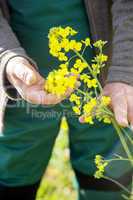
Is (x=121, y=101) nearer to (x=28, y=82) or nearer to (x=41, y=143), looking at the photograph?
(x=28, y=82)

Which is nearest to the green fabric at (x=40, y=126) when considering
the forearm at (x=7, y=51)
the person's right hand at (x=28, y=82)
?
the forearm at (x=7, y=51)

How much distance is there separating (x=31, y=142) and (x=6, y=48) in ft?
1.27

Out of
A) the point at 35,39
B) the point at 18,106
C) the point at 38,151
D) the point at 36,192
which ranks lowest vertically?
the point at 36,192

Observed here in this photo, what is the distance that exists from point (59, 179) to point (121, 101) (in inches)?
43.8

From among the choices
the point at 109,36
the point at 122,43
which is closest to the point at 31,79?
the point at 122,43

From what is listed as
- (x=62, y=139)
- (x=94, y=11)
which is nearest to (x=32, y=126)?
(x=94, y=11)

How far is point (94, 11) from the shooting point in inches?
52.1

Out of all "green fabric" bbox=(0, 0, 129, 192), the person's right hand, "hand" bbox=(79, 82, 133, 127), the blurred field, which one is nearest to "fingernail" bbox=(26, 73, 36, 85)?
the person's right hand

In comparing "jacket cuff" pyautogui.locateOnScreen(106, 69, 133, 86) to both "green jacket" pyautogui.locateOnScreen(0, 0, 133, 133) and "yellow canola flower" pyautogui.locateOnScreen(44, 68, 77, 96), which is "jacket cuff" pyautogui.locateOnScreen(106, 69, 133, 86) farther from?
"yellow canola flower" pyautogui.locateOnScreen(44, 68, 77, 96)

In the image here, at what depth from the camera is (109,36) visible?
1355 mm

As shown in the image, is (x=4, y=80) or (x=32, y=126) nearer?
(x=4, y=80)

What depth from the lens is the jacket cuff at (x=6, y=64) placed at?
1.14 meters

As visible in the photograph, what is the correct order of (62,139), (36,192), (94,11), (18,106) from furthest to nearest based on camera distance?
(62,139), (36,192), (18,106), (94,11)

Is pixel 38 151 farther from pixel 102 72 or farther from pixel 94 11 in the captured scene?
pixel 94 11
